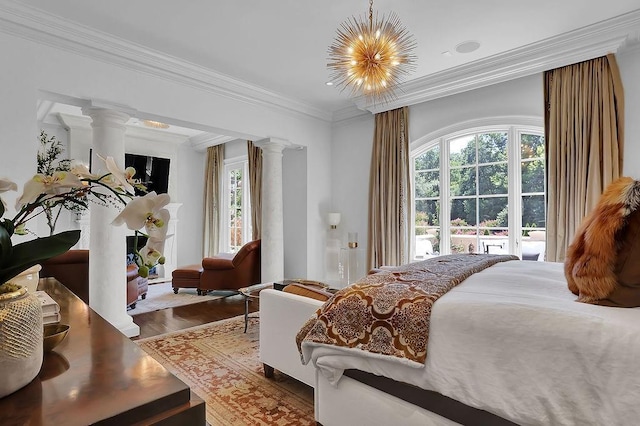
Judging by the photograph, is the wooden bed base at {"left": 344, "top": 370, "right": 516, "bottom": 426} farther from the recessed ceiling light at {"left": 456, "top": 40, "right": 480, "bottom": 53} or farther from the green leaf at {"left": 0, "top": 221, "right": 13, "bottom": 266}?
the recessed ceiling light at {"left": 456, "top": 40, "right": 480, "bottom": 53}

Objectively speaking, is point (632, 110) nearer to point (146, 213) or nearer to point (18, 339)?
point (146, 213)

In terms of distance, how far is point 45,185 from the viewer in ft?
2.34

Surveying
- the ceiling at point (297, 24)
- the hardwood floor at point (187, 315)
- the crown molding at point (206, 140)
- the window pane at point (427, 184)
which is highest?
the ceiling at point (297, 24)

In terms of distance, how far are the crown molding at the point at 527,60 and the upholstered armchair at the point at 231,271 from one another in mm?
3139

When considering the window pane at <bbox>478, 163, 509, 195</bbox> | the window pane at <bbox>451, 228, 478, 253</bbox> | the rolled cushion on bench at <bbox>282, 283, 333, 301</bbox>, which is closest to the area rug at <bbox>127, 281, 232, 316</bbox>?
the rolled cushion on bench at <bbox>282, 283, 333, 301</bbox>

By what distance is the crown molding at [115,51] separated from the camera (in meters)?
2.96

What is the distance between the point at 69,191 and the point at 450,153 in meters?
4.61

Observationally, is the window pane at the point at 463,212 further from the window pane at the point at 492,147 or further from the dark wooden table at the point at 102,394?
the dark wooden table at the point at 102,394

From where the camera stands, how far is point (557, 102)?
3676mm

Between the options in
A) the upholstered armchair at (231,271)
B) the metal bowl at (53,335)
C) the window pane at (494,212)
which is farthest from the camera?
the upholstered armchair at (231,271)

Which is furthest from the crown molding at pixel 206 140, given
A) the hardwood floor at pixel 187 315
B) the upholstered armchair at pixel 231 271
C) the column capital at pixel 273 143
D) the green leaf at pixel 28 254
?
the green leaf at pixel 28 254

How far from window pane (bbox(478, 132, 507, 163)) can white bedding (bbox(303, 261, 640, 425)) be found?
2.98 metres

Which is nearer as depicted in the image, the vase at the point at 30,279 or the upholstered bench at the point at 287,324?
the vase at the point at 30,279

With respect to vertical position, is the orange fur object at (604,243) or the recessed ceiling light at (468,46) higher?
the recessed ceiling light at (468,46)
